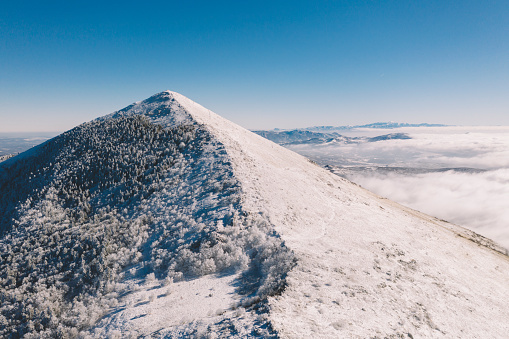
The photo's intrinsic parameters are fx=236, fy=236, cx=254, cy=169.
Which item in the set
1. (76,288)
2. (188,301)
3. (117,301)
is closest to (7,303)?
(76,288)

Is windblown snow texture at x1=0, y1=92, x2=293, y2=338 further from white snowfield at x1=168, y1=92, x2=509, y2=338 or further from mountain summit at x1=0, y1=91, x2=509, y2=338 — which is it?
white snowfield at x1=168, y1=92, x2=509, y2=338

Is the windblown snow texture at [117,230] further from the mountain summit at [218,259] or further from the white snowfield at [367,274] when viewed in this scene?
the white snowfield at [367,274]

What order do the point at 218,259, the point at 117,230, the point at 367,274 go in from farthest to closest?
the point at 117,230
the point at 218,259
the point at 367,274

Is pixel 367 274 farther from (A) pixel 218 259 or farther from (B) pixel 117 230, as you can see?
(B) pixel 117 230

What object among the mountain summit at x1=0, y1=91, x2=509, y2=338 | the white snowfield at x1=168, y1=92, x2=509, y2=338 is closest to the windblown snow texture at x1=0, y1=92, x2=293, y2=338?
the mountain summit at x1=0, y1=91, x2=509, y2=338

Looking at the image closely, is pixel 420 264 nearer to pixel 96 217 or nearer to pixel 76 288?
pixel 76 288

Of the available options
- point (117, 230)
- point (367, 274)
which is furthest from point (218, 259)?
point (117, 230)
